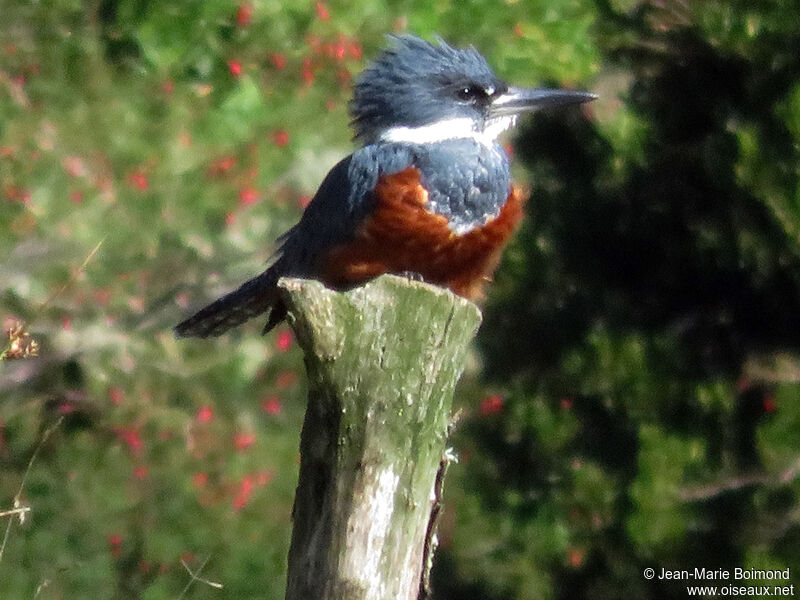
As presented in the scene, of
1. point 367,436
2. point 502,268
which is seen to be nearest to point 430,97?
point 502,268

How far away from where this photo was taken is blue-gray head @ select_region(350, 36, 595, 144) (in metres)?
3.64

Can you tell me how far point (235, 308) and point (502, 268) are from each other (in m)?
1.10

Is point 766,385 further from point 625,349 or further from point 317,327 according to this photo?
point 317,327

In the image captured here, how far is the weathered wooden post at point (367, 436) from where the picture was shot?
2.09 meters

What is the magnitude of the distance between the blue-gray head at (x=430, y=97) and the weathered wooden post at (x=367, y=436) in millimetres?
1487

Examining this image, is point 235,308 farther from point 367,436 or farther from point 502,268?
point 367,436

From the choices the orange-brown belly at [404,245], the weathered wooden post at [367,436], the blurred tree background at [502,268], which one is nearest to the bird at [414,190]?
the orange-brown belly at [404,245]

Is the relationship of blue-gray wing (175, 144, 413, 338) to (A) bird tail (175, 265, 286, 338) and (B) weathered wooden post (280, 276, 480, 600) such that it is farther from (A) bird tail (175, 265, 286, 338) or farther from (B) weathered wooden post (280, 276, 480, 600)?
(B) weathered wooden post (280, 276, 480, 600)

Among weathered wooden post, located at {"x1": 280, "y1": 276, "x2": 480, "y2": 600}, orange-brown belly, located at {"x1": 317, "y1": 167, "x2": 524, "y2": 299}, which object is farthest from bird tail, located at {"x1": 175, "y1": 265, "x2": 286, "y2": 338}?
weathered wooden post, located at {"x1": 280, "y1": 276, "x2": 480, "y2": 600}

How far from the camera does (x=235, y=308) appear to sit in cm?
373

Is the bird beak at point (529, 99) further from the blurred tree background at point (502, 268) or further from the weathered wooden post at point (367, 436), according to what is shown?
the weathered wooden post at point (367, 436)

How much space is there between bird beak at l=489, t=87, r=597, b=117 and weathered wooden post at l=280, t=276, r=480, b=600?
1.65 meters

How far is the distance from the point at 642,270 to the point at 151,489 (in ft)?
6.49

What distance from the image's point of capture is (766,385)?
4031 millimetres
